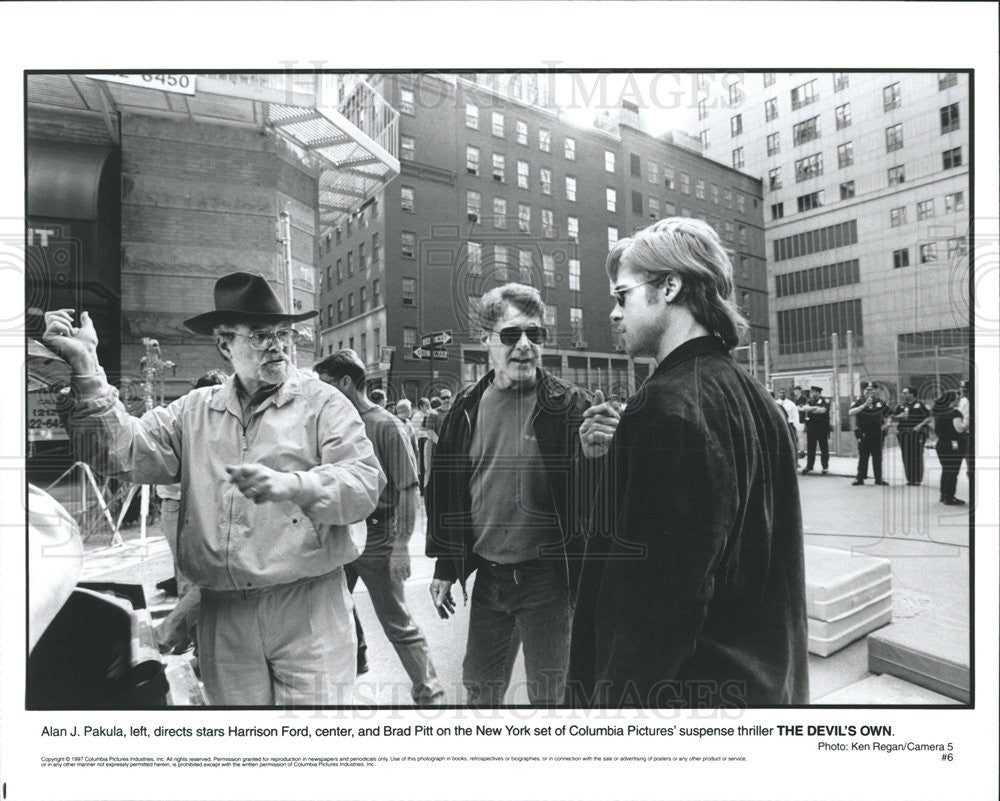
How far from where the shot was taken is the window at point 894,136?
208 cm

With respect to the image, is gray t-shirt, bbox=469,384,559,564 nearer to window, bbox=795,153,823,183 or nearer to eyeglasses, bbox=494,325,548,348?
eyeglasses, bbox=494,325,548,348

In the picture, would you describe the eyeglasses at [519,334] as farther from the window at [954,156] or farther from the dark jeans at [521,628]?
the window at [954,156]

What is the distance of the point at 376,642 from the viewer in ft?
7.29

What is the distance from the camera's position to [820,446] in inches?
79.8

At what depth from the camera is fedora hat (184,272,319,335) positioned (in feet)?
6.64

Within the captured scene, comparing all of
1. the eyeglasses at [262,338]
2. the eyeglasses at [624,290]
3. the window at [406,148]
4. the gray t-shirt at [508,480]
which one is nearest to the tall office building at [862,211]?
the eyeglasses at [624,290]

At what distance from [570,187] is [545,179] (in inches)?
3.7

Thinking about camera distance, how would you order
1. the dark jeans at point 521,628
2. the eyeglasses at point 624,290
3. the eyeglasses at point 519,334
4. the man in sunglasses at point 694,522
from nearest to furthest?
the man in sunglasses at point 694,522, the eyeglasses at point 624,290, the dark jeans at point 521,628, the eyeglasses at point 519,334

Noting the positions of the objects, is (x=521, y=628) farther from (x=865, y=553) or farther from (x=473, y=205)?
(x=473, y=205)

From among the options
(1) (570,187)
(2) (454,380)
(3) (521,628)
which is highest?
(1) (570,187)

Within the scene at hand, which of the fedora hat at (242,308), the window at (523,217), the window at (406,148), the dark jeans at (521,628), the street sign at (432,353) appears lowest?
the dark jeans at (521,628)

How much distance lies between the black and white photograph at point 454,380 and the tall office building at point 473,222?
12 mm

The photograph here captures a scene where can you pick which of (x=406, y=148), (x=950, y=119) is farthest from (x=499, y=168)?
(x=950, y=119)

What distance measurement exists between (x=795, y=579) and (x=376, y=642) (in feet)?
4.48
